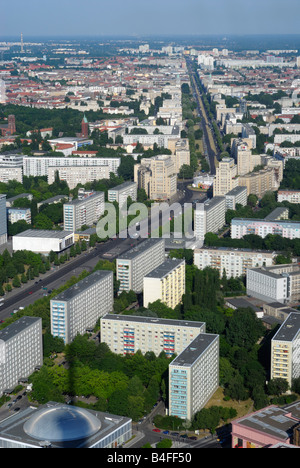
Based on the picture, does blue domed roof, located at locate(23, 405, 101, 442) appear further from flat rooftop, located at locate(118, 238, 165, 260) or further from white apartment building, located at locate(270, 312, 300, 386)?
flat rooftop, located at locate(118, 238, 165, 260)

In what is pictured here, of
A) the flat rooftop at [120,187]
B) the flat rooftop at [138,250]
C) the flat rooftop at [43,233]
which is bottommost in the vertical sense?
the flat rooftop at [43,233]

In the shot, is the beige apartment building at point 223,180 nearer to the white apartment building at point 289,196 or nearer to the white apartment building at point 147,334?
the white apartment building at point 289,196

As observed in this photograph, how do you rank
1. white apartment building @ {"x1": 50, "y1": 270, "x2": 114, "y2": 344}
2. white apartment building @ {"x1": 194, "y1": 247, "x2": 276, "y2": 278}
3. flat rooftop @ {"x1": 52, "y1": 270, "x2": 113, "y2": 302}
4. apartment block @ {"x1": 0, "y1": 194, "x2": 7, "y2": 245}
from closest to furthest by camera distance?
white apartment building @ {"x1": 50, "y1": 270, "x2": 114, "y2": 344}
flat rooftop @ {"x1": 52, "y1": 270, "x2": 113, "y2": 302}
white apartment building @ {"x1": 194, "y1": 247, "x2": 276, "y2": 278}
apartment block @ {"x1": 0, "y1": 194, "x2": 7, "y2": 245}

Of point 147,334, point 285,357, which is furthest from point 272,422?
point 147,334

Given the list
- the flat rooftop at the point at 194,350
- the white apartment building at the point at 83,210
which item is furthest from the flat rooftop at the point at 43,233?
the flat rooftop at the point at 194,350

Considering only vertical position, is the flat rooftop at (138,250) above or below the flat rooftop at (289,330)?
above

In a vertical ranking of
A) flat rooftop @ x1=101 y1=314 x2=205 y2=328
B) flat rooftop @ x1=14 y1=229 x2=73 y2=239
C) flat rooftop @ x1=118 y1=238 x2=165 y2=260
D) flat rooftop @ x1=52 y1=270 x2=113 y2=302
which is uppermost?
flat rooftop @ x1=118 y1=238 x2=165 y2=260

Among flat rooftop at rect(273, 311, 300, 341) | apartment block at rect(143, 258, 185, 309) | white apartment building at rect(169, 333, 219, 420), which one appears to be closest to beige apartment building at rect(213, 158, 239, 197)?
apartment block at rect(143, 258, 185, 309)
